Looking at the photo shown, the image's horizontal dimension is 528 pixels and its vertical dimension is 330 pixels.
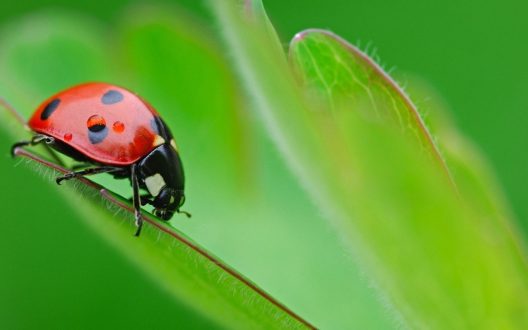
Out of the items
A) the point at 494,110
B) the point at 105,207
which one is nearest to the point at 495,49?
the point at 494,110

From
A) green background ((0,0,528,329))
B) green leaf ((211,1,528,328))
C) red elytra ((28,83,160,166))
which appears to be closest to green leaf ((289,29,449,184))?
green leaf ((211,1,528,328))

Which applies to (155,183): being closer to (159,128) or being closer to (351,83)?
→ (159,128)

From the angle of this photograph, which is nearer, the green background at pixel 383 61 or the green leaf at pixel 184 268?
the green leaf at pixel 184 268

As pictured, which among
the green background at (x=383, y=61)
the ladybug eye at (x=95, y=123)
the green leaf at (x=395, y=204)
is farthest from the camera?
the green background at (x=383, y=61)

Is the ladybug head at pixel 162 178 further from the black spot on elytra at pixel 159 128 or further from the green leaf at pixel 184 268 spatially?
the green leaf at pixel 184 268

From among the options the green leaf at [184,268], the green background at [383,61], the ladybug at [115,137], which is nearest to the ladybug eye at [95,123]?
the ladybug at [115,137]

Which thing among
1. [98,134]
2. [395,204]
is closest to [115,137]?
[98,134]
